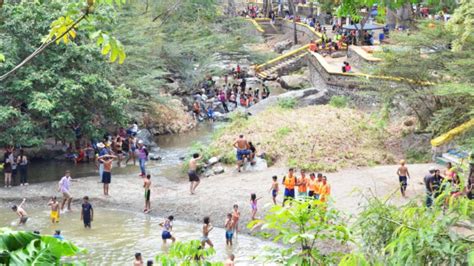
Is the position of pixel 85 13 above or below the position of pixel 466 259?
Result: above

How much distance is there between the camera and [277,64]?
1933 inches

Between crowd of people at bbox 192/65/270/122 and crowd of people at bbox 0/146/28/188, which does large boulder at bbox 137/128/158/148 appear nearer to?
crowd of people at bbox 192/65/270/122

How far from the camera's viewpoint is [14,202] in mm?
22109

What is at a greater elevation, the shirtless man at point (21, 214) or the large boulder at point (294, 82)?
the large boulder at point (294, 82)

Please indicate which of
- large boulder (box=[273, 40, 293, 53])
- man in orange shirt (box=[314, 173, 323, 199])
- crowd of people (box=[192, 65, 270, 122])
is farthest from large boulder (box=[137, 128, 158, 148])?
large boulder (box=[273, 40, 293, 53])

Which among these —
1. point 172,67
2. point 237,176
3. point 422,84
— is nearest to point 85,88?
point 237,176

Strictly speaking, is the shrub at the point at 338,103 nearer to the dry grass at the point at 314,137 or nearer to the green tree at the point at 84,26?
the dry grass at the point at 314,137

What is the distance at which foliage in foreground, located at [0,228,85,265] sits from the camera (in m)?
5.21

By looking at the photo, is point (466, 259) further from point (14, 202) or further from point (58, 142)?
point (58, 142)

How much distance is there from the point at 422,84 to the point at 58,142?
12.8 m

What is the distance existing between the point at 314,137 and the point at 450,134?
427cm

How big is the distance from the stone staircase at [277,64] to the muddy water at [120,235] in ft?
90.2

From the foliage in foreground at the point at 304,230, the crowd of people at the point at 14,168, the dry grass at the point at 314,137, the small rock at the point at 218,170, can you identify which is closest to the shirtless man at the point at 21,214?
the crowd of people at the point at 14,168

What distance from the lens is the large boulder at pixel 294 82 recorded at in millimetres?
43147
